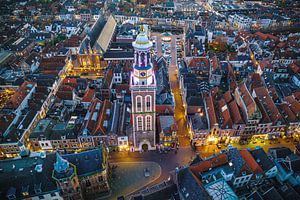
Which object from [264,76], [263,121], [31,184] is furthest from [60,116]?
[264,76]

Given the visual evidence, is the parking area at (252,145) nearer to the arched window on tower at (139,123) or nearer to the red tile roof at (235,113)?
the red tile roof at (235,113)

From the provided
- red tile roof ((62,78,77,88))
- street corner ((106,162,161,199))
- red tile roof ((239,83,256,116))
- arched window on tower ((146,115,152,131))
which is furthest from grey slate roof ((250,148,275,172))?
red tile roof ((62,78,77,88))

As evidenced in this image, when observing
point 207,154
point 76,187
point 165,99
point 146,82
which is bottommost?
point 207,154

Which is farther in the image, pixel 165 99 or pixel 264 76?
pixel 264 76

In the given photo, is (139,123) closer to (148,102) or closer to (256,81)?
(148,102)

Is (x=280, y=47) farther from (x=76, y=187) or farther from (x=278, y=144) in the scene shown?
(x=76, y=187)

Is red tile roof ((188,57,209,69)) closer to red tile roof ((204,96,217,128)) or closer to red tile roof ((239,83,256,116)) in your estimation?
red tile roof ((239,83,256,116))
